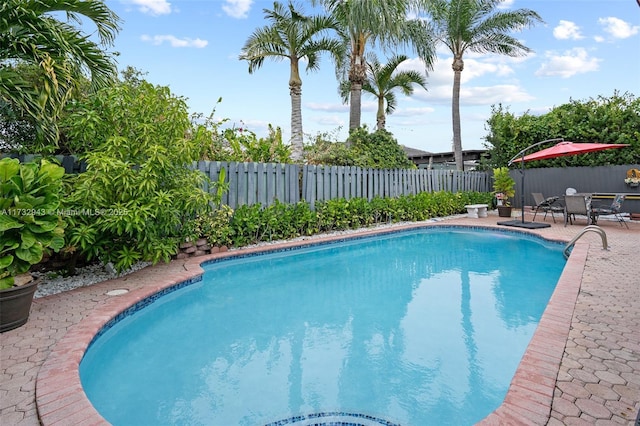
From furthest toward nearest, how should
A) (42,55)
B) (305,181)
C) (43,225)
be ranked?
1. (305,181)
2. (42,55)
3. (43,225)

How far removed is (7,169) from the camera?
2.99m

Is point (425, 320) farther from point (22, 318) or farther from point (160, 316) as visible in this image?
point (22, 318)

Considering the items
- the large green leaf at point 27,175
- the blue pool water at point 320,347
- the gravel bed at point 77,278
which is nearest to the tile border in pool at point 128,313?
the blue pool water at point 320,347

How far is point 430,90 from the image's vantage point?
19141 mm

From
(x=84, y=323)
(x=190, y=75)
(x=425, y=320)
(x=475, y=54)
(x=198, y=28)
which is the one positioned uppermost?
(x=475, y=54)

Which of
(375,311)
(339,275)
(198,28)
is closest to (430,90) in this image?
(198,28)

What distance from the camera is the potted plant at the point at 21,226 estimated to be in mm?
2980

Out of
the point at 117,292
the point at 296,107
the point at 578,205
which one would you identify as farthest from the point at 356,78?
the point at 117,292

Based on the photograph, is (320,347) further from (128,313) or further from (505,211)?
(505,211)

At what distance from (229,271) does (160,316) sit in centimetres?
197

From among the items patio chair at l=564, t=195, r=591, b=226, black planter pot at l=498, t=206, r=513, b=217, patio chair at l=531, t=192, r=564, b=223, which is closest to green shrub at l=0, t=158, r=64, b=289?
patio chair at l=564, t=195, r=591, b=226

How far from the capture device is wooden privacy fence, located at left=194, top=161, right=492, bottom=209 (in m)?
7.20

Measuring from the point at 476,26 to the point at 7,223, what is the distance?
18.3 m

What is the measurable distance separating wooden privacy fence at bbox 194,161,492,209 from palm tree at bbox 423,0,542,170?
748 centimetres
